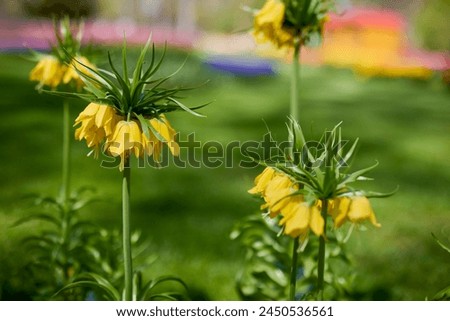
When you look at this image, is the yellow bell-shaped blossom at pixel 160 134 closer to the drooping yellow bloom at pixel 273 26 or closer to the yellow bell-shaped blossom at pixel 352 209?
the yellow bell-shaped blossom at pixel 352 209

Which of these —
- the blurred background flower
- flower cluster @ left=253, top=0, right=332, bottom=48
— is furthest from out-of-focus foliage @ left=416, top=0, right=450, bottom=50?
flower cluster @ left=253, top=0, right=332, bottom=48

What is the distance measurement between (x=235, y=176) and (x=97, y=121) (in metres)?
2.28

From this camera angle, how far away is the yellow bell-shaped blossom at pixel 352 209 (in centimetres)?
115

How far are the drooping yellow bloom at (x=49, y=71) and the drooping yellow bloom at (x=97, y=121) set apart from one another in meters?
0.51

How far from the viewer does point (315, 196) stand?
117 cm

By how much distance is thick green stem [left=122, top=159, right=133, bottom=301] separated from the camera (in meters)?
1.31

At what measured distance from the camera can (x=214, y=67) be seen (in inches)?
205

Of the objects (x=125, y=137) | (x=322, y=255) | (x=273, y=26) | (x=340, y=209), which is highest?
(x=273, y=26)

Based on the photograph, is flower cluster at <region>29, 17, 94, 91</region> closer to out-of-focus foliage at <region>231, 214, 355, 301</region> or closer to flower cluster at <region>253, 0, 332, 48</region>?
flower cluster at <region>253, 0, 332, 48</region>

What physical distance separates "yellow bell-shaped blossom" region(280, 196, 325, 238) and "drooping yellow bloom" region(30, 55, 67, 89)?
86 cm

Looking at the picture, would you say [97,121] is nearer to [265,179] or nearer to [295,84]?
[265,179]

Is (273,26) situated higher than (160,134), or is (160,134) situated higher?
(273,26)

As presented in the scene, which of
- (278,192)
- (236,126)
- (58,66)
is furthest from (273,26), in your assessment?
(236,126)
